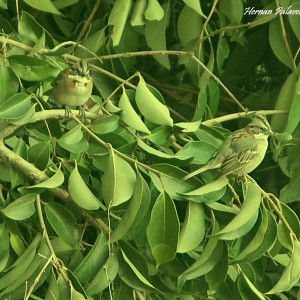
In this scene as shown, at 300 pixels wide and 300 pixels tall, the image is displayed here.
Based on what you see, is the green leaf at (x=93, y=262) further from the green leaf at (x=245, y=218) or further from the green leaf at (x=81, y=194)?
the green leaf at (x=245, y=218)

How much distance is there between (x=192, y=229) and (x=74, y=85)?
62 centimetres

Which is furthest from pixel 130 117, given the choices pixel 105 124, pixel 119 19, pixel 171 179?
pixel 119 19

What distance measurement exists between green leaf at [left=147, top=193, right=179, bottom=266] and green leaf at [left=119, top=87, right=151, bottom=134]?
184 mm

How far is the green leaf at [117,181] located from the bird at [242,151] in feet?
0.46

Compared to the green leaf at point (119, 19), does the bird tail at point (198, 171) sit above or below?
below

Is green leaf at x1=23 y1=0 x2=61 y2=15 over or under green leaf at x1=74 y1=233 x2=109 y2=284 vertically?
over

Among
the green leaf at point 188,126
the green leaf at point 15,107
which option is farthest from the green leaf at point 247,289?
the green leaf at point 15,107

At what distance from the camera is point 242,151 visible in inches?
103

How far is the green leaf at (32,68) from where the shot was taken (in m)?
2.44

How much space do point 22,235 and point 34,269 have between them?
1.05 feet

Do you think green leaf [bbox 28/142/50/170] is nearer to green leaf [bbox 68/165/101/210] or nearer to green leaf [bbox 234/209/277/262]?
green leaf [bbox 68/165/101/210]

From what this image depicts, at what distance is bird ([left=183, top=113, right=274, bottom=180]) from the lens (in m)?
2.46

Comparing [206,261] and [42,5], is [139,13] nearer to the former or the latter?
[42,5]

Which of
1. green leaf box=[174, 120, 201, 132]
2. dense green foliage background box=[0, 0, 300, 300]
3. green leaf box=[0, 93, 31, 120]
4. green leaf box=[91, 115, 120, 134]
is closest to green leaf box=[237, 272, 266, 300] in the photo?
dense green foliage background box=[0, 0, 300, 300]
